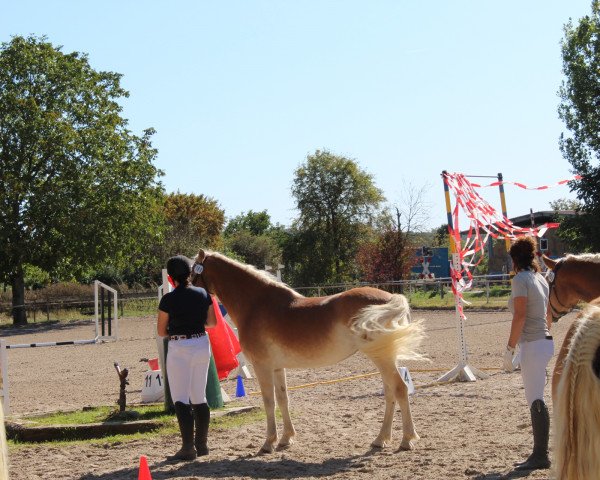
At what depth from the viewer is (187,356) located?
7.73 m

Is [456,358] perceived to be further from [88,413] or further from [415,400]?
[88,413]

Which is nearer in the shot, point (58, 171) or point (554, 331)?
point (554, 331)

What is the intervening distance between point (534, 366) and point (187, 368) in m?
3.17

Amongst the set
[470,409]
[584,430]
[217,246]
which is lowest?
[470,409]

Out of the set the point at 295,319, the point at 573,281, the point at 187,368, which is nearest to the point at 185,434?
the point at 187,368

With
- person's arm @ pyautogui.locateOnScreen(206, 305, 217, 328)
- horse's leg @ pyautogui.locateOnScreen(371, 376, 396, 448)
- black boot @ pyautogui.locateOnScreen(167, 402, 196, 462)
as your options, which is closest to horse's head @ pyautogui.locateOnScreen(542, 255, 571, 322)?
horse's leg @ pyautogui.locateOnScreen(371, 376, 396, 448)

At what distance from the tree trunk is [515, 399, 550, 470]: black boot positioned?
107ft

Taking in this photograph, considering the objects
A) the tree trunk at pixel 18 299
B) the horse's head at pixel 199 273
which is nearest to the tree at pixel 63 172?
the tree trunk at pixel 18 299

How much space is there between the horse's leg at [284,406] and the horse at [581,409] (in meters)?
6.53

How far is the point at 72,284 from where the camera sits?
1841 inches

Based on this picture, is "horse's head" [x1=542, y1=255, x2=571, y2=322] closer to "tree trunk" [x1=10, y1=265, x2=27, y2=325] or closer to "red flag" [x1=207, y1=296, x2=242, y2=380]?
"red flag" [x1=207, y1=296, x2=242, y2=380]

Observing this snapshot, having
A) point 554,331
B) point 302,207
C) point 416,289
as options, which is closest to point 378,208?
point 302,207

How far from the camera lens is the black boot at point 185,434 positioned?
7656 mm

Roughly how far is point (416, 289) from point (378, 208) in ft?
41.1
